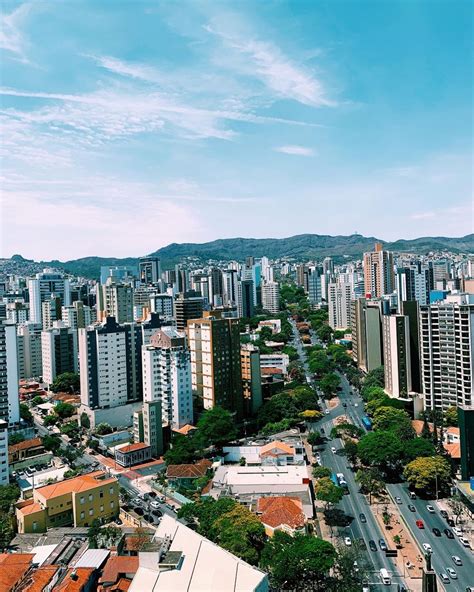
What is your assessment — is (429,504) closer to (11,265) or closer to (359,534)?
(359,534)

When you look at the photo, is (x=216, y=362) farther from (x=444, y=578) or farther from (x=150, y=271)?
(x=150, y=271)

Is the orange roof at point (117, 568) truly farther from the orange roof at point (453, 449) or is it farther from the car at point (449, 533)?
the orange roof at point (453, 449)

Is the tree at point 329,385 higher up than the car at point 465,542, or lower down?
higher up

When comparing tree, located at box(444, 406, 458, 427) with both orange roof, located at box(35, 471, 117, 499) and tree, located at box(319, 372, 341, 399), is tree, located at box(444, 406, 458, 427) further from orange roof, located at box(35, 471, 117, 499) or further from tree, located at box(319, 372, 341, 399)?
orange roof, located at box(35, 471, 117, 499)

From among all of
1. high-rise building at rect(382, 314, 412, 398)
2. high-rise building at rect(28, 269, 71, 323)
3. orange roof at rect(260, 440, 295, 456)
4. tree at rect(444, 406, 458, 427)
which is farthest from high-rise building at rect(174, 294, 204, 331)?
tree at rect(444, 406, 458, 427)

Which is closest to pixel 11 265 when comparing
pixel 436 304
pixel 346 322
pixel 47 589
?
pixel 346 322

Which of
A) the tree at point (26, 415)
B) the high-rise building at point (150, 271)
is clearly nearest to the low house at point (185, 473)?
the tree at point (26, 415)
